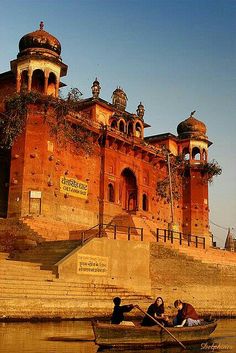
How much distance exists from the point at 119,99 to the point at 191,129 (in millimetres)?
7075

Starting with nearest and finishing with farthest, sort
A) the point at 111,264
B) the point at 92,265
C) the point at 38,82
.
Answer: the point at 92,265 < the point at 111,264 < the point at 38,82

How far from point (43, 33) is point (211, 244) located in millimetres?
22117

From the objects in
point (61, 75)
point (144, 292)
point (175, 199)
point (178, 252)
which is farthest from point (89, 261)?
point (175, 199)

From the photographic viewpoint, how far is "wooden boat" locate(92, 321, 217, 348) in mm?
11383

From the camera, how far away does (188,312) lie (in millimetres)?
12844

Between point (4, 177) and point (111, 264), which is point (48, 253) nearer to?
point (111, 264)

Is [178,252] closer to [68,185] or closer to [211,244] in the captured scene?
[68,185]

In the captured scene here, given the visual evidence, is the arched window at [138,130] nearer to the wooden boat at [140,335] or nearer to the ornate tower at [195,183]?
the ornate tower at [195,183]

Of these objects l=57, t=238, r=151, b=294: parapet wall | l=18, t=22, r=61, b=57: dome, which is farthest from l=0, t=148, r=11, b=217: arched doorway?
l=57, t=238, r=151, b=294: parapet wall

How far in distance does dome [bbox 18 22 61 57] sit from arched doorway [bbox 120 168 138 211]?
1082 centimetres

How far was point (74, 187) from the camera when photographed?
107 feet

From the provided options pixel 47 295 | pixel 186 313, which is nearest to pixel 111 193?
pixel 47 295

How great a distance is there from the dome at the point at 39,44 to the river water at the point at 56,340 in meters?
20.7

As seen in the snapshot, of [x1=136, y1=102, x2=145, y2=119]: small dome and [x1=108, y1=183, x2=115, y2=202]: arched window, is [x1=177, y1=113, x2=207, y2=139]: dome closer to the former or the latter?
[x1=136, y1=102, x2=145, y2=119]: small dome
